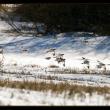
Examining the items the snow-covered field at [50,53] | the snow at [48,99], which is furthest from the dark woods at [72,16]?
the snow at [48,99]

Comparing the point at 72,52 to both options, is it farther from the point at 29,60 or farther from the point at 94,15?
the point at 94,15

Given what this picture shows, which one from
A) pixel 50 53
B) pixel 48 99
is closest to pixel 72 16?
pixel 50 53

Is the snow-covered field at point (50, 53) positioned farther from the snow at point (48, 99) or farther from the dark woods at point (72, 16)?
the snow at point (48, 99)

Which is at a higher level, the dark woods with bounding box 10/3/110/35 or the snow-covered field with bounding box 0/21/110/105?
the dark woods with bounding box 10/3/110/35

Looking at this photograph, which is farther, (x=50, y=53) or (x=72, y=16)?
(x=72, y=16)

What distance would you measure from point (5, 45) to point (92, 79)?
10144mm

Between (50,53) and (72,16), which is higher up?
(72,16)

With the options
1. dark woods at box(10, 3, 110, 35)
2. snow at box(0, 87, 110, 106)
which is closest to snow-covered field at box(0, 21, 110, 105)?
dark woods at box(10, 3, 110, 35)

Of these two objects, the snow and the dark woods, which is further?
the dark woods

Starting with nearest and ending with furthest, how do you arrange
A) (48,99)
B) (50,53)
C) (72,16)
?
(48,99) < (50,53) < (72,16)

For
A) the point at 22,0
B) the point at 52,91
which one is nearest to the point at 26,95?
the point at 52,91

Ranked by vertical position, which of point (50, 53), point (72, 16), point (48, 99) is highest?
point (72, 16)

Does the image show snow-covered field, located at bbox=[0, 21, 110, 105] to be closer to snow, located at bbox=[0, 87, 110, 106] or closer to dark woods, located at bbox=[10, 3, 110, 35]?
dark woods, located at bbox=[10, 3, 110, 35]

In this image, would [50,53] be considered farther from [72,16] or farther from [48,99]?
[48,99]
